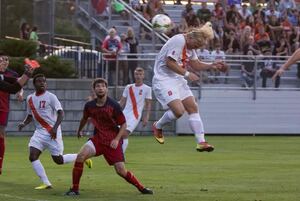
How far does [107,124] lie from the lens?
50.2ft

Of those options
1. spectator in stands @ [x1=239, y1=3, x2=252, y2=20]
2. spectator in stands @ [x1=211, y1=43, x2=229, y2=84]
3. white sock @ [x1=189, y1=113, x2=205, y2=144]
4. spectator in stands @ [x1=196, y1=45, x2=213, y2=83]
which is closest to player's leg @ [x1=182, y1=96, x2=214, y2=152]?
white sock @ [x1=189, y1=113, x2=205, y2=144]

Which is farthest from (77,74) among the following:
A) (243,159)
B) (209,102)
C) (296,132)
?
(243,159)

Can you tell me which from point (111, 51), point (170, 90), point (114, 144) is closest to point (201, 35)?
point (170, 90)

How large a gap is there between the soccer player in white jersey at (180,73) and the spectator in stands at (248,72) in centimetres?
1520

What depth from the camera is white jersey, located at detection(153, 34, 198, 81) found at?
56.3 ft

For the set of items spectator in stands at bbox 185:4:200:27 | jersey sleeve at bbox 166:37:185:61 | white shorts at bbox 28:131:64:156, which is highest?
spectator in stands at bbox 185:4:200:27

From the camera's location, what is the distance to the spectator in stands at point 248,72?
32.8 metres

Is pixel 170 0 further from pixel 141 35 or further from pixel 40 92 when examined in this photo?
pixel 40 92

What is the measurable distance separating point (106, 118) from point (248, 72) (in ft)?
59.4

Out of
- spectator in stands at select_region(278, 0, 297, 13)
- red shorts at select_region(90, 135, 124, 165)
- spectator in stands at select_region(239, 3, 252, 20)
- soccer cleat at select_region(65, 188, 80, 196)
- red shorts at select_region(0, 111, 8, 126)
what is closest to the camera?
red shorts at select_region(90, 135, 124, 165)

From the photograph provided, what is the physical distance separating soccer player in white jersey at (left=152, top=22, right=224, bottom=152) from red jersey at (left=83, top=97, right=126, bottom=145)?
1988mm

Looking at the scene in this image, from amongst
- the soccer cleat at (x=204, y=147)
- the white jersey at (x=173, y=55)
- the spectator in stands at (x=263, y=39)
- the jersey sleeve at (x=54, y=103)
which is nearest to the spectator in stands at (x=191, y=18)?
the spectator in stands at (x=263, y=39)

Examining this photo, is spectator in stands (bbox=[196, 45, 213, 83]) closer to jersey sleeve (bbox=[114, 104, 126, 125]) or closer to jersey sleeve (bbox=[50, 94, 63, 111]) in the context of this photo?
jersey sleeve (bbox=[50, 94, 63, 111])

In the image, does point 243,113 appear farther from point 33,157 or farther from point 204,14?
point 33,157
